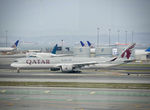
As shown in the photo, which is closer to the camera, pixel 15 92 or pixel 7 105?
pixel 7 105

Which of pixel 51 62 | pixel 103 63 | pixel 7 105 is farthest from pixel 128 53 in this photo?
pixel 7 105

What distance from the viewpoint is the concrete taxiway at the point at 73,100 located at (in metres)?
15.4

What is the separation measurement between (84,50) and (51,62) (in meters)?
33.5

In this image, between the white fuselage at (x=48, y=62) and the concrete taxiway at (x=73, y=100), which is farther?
the white fuselage at (x=48, y=62)

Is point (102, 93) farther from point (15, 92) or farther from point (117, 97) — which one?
point (15, 92)

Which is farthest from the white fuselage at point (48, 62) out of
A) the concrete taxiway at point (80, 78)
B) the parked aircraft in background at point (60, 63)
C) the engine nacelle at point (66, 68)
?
the concrete taxiway at point (80, 78)

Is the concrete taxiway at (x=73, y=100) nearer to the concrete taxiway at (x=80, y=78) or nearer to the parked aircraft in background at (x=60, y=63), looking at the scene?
the concrete taxiway at (x=80, y=78)

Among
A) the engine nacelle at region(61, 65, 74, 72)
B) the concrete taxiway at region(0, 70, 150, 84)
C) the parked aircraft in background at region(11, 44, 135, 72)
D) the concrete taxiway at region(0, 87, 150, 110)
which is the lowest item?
the concrete taxiway at region(0, 87, 150, 110)

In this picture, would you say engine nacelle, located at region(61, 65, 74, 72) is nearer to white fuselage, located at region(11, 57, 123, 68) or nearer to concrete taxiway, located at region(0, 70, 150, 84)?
white fuselage, located at region(11, 57, 123, 68)

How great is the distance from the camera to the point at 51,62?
128ft

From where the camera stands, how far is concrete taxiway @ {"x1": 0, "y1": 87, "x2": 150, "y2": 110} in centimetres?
1541

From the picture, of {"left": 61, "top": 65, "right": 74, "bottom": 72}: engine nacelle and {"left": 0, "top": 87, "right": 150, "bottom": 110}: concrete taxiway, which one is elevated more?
{"left": 61, "top": 65, "right": 74, "bottom": 72}: engine nacelle

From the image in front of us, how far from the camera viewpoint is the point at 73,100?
17203mm

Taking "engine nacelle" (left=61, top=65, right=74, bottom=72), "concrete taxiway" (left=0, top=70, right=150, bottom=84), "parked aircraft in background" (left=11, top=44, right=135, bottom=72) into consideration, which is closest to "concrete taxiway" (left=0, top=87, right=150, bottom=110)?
"concrete taxiway" (left=0, top=70, right=150, bottom=84)
